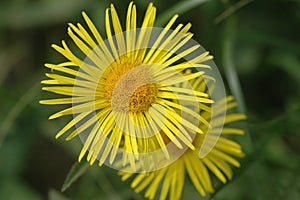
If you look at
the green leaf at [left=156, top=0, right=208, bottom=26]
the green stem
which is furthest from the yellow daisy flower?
the green leaf at [left=156, top=0, right=208, bottom=26]

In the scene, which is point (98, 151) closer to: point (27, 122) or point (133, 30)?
point (133, 30)

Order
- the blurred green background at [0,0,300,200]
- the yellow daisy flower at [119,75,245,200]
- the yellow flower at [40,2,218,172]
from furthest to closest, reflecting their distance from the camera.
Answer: the blurred green background at [0,0,300,200] → the yellow daisy flower at [119,75,245,200] → the yellow flower at [40,2,218,172]

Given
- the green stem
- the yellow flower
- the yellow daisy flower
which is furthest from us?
the green stem

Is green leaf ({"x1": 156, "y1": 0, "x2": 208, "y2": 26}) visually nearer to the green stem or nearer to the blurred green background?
the blurred green background

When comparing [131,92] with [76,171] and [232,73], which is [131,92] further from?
[232,73]

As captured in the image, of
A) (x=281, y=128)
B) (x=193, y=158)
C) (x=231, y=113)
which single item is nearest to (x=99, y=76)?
(x=193, y=158)

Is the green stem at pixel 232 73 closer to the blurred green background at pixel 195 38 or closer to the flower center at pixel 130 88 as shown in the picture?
the blurred green background at pixel 195 38

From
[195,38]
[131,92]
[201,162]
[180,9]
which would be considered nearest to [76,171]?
[131,92]

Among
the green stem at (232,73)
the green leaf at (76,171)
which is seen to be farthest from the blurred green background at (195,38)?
the green leaf at (76,171)
